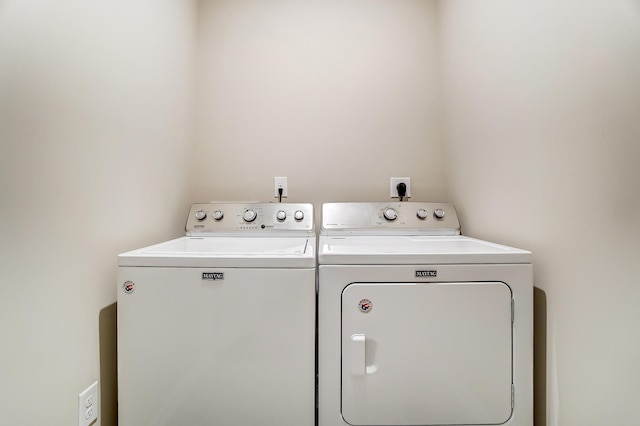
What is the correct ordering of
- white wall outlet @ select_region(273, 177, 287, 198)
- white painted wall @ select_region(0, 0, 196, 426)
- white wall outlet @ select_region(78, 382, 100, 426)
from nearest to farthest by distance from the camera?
1. white painted wall @ select_region(0, 0, 196, 426)
2. white wall outlet @ select_region(78, 382, 100, 426)
3. white wall outlet @ select_region(273, 177, 287, 198)

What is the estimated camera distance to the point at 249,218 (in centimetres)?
146

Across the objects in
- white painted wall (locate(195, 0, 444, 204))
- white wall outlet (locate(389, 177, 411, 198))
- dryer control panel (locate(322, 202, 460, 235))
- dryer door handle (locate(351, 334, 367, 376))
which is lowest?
dryer door handle (locate(351, 334, 367, 376))

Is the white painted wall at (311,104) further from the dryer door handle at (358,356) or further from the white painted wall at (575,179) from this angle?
the dryer door handle at (358,356)

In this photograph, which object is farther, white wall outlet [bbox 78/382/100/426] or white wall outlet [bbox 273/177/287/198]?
white wall outlet [bbox 273/177/287/198]

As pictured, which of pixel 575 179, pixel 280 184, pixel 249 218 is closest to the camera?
pixel 575 179

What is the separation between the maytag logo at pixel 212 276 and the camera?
0.88 meters

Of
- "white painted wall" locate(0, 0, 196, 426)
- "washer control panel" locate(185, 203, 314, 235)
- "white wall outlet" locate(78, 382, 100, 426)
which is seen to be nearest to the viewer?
"white painted wall" locate(0, 0, 196, 426)

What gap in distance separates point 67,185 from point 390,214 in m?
1.33

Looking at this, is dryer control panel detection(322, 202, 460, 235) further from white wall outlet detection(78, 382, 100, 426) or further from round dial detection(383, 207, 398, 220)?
white wall outlet detection(78, 382, 100, 426)

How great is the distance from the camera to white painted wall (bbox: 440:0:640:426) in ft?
2.27

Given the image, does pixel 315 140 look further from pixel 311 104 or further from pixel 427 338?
→ pixel 427 338

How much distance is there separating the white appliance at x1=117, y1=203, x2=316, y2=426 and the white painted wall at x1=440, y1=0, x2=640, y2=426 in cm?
79

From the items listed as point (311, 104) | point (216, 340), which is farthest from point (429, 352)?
point (311, 104)

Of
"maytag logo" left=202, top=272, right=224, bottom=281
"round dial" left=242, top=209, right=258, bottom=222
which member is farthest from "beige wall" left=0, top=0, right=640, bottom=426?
"maytag logo" left=202, top=272, right=224, bottom=281
